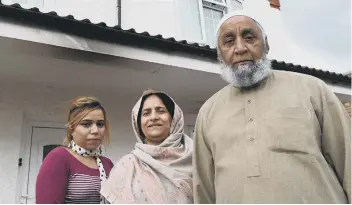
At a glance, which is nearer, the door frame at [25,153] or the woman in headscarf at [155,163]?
the woman in headscarf at [155,163]

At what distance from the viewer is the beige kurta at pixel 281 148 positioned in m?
1.64

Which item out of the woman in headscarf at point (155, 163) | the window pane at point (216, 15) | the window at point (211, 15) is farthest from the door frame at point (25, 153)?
the window pane at point (216, 15)

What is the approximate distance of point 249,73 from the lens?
6.38 feet

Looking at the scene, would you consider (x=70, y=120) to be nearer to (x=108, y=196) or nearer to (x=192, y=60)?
(x=108, y=196)

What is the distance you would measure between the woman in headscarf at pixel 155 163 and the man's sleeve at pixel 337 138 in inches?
33.7

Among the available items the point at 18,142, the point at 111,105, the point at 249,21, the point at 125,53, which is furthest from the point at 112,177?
the point at 111,105

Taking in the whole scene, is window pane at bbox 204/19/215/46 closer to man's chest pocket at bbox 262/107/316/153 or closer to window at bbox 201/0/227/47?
window at bbox 201/0/227/47

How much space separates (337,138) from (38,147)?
362 centimetres

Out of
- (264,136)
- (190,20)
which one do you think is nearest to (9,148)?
(264,136)

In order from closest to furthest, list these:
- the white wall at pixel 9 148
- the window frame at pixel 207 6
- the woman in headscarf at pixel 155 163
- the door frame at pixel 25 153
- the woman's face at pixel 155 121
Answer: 1. the woman in headscarf at pixel 155 163
2. the woman's face at pixel 155 121
3. the white wall at pixel 9 148
4. the door frame at pixel 25 153
5. the window frame at pixel 207 6

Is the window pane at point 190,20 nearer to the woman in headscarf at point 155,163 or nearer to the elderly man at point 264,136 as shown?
the woman in headscarf at point 155,163

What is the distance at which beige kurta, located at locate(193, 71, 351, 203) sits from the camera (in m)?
1.64

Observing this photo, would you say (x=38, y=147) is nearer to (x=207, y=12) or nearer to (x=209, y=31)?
(x=209, y=31)

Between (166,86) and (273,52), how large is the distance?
3.89 metres
